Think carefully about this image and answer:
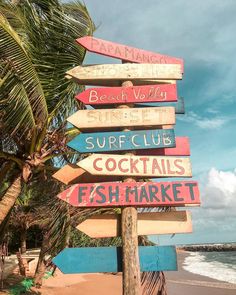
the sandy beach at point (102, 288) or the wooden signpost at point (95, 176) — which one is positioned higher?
the wooden signpost at point (95, 176)

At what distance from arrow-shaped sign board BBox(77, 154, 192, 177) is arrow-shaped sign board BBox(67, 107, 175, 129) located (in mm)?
519

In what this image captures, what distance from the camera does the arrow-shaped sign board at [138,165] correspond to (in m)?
4.71

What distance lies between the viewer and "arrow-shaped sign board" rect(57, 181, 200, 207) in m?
4.54

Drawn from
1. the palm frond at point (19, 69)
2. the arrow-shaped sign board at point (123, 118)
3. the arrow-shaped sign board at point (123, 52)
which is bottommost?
the arrow-shaped sign board at point (123, 118)

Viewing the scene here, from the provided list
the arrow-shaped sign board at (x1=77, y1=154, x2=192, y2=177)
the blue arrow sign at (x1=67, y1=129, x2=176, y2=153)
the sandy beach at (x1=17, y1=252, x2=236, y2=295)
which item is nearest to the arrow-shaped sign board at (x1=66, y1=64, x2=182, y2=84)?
the blue arrow sign at (x1=67, y1=129, x2=176, y2=153)

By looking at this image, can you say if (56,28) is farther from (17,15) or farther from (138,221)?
(138,221)

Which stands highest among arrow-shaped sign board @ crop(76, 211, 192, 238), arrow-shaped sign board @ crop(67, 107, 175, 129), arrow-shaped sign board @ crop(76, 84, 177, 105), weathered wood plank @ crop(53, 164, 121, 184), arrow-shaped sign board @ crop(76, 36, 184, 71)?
arrow-shaped sign board @ crop(76, 36, 184, 71)

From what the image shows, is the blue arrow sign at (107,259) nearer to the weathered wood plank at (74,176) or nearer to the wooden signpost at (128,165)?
the wooden signpost at (128,165)

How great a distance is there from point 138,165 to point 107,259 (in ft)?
4.16

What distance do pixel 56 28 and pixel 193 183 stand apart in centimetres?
547

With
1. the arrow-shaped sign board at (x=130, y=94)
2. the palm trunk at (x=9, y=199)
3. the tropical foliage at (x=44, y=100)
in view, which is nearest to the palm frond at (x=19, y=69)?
the tropical foliage at (x=44, y=100)

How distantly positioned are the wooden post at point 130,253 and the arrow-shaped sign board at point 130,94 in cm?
160

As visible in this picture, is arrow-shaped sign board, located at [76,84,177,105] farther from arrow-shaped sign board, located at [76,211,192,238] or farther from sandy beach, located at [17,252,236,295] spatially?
sandy beach, located at [17,252,236,295]

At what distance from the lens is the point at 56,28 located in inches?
329
